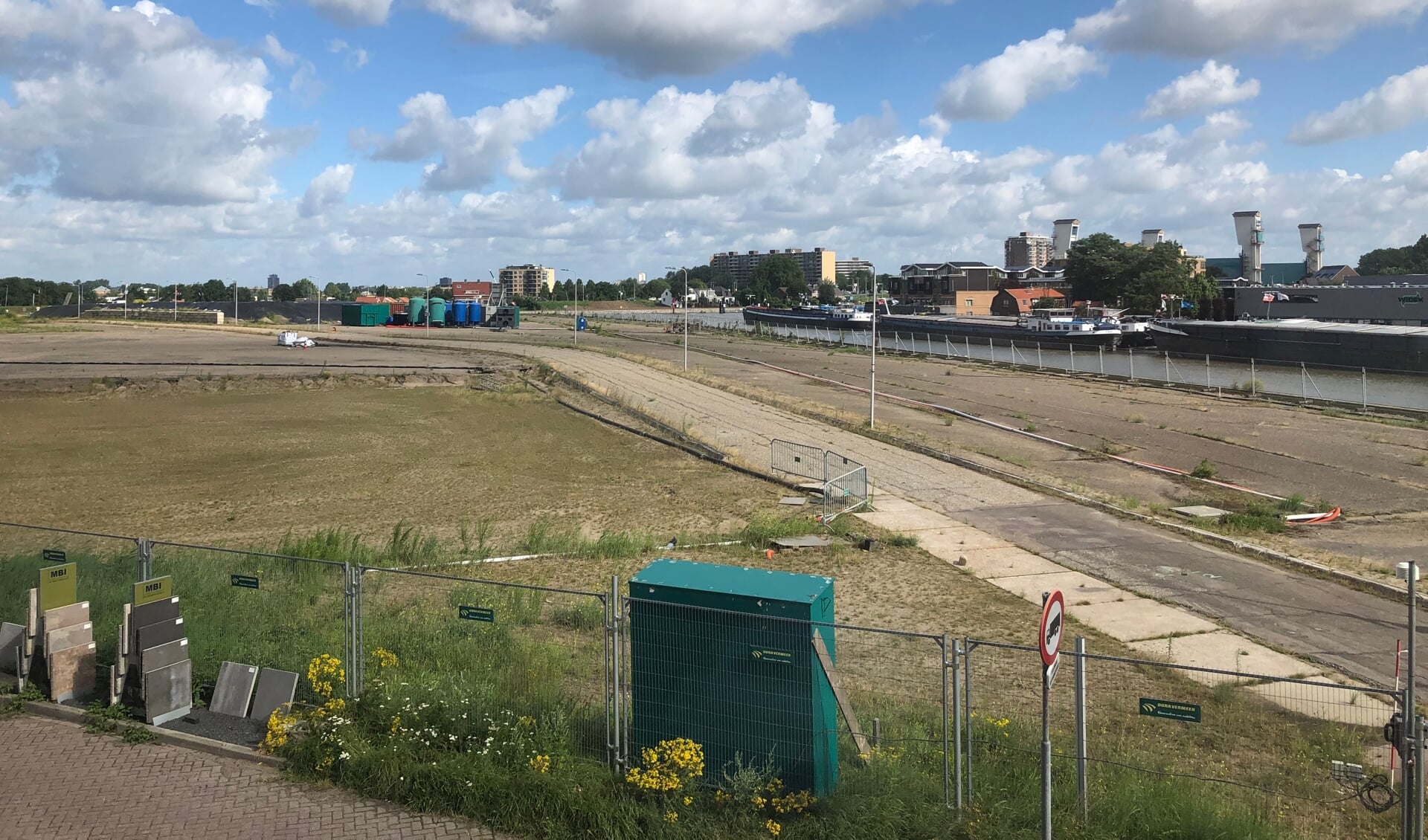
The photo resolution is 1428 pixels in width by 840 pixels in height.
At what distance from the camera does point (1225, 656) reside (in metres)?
15.1

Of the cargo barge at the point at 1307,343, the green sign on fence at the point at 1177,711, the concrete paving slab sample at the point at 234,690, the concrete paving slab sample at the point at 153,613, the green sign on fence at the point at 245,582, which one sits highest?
the cargo barge at the point at 1307,343

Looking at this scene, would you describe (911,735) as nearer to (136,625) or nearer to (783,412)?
(136,625)

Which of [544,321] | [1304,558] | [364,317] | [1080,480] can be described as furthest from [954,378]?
[544,321]

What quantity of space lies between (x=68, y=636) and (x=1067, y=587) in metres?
15.7

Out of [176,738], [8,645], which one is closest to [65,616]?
[8,645]

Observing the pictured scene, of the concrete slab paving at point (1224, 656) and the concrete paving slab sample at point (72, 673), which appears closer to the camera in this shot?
the concrete paving slab sample at point (72, 673)

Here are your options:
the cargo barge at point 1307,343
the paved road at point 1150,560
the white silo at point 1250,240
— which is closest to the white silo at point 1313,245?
the white silo at point 1250,240

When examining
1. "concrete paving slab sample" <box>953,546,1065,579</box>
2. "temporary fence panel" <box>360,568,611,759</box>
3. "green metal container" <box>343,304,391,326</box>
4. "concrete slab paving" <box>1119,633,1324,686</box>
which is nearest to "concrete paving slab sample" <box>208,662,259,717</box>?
"temporary fence panel" <box>360,568,611,759</box>

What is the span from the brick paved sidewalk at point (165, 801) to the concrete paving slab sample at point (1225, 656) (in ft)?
34.5

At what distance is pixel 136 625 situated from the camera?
11.2 m

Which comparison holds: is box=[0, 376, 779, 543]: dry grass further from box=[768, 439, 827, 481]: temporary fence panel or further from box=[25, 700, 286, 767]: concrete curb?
box=[25, 700, 286, 767]: concrete curb

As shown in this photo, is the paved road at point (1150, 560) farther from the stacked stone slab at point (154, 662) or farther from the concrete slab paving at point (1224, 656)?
the stacked stone slab at point (154, 662)

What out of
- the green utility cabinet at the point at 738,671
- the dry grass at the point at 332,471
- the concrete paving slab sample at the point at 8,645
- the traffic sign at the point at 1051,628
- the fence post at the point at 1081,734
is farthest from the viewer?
the dry grass at the point at 332,471

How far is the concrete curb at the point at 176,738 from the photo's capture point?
10188 millimetres
